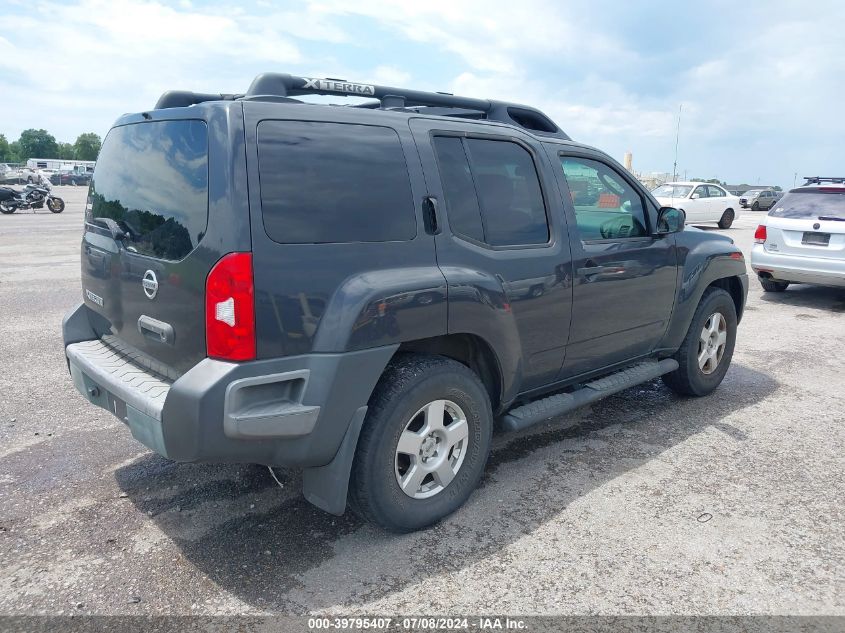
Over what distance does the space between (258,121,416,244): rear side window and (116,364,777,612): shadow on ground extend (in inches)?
56.0

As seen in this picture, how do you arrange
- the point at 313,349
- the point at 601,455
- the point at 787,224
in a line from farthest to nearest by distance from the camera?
1. the point at 787,224
2. the point at 601,455
3. the point at 313,349

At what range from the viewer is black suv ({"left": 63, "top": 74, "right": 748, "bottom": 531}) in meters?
2.60

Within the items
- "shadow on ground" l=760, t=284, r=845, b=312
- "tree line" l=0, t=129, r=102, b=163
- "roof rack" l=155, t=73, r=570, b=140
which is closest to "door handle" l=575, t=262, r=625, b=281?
"roof rack" l=155, t=73, r=570, b=140

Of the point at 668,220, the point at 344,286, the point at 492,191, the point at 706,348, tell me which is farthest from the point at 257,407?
the point at 706,348

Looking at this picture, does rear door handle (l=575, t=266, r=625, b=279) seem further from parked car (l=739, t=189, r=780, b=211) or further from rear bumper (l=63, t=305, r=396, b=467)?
parked car (l=739, t=189, r=780, b=211)

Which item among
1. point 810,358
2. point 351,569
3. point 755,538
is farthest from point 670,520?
point 810,358

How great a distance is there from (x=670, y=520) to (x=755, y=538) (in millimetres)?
383

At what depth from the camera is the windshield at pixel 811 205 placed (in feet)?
28.7

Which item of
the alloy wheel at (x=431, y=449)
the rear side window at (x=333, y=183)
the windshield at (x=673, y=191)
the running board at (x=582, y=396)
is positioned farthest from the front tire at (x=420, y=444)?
the windshield at (x=673, y=191)

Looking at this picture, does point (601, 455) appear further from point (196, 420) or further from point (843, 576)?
point (196, 420)

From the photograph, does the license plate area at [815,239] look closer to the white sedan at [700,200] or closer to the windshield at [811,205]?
the windshield at [811,205]

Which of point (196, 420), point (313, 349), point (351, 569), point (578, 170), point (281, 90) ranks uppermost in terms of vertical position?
point (281, 90)

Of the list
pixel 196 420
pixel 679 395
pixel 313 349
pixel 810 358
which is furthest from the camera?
pixel 810 358

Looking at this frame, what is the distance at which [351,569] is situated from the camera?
9.45ft
